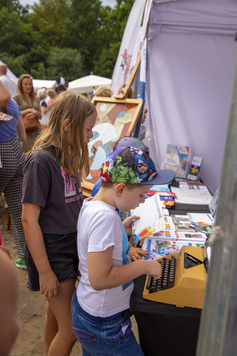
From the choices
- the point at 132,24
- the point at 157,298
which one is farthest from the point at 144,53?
the point at 157,298

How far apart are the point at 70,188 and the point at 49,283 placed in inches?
17.1

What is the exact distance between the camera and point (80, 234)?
3.62 feet

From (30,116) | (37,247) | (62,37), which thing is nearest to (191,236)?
(37,247)

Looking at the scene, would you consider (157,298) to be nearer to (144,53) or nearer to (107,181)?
(107,181)

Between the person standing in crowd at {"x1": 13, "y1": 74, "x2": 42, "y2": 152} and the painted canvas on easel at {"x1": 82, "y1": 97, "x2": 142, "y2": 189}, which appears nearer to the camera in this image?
the painted canvas on easel at {"x1": 82, "y1": 97, "x2": 142, "y2": 189}

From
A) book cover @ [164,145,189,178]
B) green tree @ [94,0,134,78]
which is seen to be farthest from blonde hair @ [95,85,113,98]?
green tree @ [94,0,134,78]

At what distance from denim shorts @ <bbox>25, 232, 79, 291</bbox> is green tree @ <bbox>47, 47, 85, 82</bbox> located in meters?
24.9

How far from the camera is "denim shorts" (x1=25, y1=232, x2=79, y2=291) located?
51.8 inches

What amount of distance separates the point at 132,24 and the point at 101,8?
28983mm

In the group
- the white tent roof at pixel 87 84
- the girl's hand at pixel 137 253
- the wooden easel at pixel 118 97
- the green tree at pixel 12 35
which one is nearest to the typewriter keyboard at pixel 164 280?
the girl's hand at pixel 137 253

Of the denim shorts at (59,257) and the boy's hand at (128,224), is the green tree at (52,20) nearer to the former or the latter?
the boy's hand at (128,224)

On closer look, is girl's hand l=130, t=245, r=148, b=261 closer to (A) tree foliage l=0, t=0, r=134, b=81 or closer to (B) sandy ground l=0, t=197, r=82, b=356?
(B) sandy ground l=0, t=197, r=82, b=356

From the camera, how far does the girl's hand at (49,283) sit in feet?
4.15

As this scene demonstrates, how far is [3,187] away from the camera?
7.74ft
